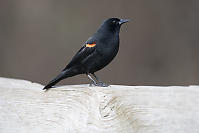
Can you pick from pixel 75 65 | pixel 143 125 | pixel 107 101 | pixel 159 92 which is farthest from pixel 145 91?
pixel 75 65

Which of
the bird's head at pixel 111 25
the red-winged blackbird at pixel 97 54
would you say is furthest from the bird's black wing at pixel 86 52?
the bird's head at pixel 111 25

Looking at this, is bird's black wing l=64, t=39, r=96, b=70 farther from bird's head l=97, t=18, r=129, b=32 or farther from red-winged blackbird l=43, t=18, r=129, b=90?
bird's head l=97, t=18, r=129, b=32

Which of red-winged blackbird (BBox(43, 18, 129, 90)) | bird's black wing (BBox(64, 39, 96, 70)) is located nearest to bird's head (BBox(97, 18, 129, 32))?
red-winged blackbird (BBox(43, 18, 129, 90))

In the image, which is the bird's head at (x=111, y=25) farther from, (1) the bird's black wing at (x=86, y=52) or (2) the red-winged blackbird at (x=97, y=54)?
(1) the bird's black wing at (x=86, y=52)

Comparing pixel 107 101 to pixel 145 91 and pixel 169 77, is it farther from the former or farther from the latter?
pixel 169 77

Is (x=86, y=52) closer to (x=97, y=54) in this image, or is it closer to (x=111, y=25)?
(x=97, y=54)

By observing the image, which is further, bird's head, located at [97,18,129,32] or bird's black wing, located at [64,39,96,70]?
bird's head, located at [97,18,129,32]

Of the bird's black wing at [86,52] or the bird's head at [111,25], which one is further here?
the bird's head at [111,25]

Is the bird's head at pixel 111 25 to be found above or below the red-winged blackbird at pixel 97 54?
above

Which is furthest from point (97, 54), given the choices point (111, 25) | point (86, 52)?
point (111, 25)

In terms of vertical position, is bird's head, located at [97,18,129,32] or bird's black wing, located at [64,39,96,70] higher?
bird's head, located at [97,18,129,32]

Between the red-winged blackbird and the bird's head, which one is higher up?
the bird's head
